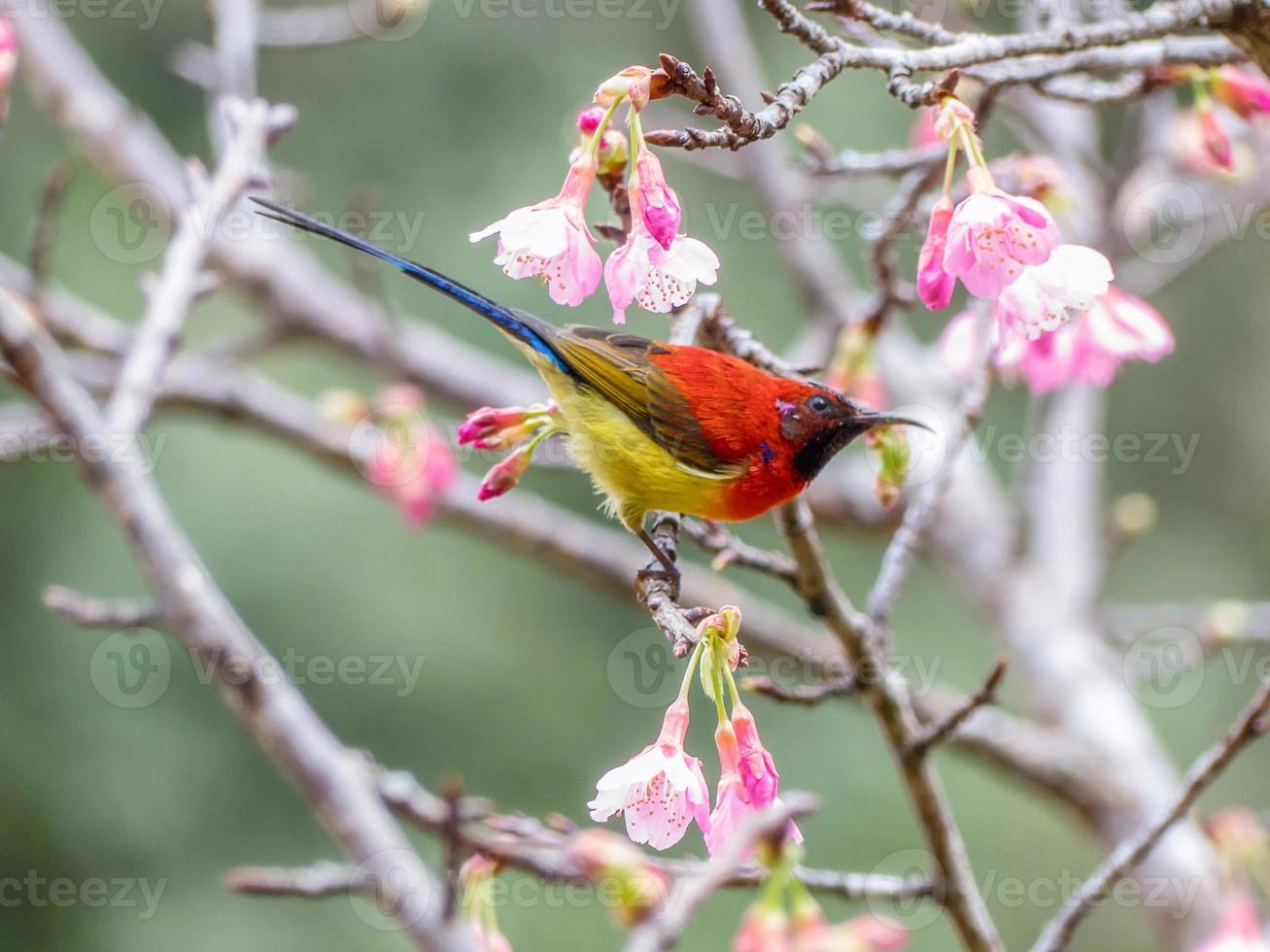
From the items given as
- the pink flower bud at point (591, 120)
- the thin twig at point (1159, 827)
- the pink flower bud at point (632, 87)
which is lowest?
the thin twig at point (1159, 827)

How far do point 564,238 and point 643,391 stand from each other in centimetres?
66

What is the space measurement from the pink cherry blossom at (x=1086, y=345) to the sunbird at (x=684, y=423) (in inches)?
6.5

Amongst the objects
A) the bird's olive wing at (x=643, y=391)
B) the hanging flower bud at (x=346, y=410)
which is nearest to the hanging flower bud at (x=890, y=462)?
the bird's olive wing at (x=643, y=391)

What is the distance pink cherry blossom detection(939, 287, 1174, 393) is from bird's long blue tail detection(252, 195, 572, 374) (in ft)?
2.07

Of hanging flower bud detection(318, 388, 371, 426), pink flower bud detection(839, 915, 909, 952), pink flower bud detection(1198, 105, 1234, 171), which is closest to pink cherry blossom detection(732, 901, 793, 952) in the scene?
pink flower bud detection(839, 915, 909, 952)

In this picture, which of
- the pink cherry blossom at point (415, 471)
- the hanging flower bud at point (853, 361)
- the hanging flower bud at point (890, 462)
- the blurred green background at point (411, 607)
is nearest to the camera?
the hanging flower bud at point (890, 462)

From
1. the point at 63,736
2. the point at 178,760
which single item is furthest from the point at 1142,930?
the point at 63,736

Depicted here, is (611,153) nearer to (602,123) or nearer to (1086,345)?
(602,123)

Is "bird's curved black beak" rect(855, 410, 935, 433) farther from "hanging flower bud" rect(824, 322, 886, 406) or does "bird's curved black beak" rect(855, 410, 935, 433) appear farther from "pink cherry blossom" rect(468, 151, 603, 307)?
"pink cherry blossom" rect(468, 151, 603, 307)

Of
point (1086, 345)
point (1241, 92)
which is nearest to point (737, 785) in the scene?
point (1086, 345)

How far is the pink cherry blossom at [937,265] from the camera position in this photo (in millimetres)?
1300

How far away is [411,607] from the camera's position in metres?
5.95

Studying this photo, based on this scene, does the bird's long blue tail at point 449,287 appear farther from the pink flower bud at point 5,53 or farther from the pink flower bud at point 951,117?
the pink flower bud at point 951,117

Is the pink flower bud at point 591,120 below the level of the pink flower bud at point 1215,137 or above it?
above
